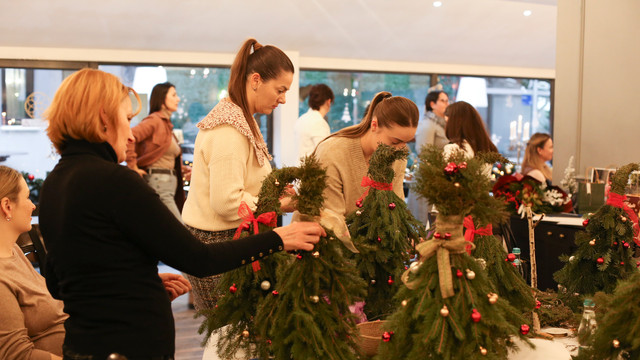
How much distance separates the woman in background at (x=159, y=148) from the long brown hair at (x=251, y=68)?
9.54 feet

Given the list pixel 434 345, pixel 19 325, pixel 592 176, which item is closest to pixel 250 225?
pixel 434 345

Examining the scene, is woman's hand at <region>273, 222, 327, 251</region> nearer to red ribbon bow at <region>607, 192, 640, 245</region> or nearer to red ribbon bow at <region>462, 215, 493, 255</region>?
red ribbon bow at <region>462, 215, 493, 255</region>

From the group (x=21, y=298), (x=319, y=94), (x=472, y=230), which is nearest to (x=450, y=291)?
(x=472, y=230)

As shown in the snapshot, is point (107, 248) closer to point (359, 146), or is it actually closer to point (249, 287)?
point (249, 287)

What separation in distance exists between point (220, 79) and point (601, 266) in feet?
20.1

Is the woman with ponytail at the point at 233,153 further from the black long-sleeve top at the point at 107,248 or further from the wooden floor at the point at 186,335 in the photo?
the wooden floor at the point at 186,335

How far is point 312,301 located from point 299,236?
0.56 ft

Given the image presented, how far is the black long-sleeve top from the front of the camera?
4.11 feet

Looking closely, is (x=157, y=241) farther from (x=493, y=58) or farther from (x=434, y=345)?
(x=493, y=58)

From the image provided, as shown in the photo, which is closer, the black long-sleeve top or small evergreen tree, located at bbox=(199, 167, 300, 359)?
the black long-sleeve top

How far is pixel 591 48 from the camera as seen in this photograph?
4.22m

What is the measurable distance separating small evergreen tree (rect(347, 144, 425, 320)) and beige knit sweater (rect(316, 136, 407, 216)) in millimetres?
383

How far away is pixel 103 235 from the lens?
1263mm

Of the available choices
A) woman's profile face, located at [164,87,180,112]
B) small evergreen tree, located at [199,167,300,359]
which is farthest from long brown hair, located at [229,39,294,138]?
woman's profile face, located at [164,87,180,112]
